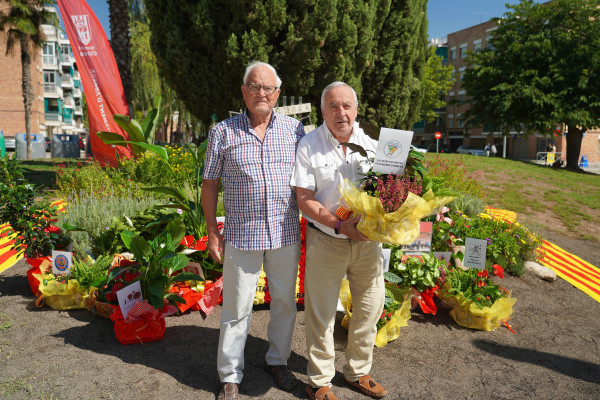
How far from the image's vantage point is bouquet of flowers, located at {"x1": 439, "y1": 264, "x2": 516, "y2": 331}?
355cm

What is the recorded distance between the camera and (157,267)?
3.25 m

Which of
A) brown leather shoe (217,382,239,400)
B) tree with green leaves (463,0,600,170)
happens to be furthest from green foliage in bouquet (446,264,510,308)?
tree with green leaves (463,0,600,170)

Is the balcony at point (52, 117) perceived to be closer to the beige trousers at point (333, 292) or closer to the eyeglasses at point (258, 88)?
the eyeglasses at point (258, 88)

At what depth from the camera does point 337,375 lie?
2.82m

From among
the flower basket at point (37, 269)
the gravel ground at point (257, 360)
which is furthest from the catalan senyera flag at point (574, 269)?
the flower basket at point (37, 269)

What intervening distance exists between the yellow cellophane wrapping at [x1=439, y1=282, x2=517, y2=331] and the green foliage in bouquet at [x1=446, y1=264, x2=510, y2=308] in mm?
47

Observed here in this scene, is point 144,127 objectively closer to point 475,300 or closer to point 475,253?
point 475,253

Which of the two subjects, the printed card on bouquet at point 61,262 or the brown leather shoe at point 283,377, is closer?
the brown leather shoe at point 283,377

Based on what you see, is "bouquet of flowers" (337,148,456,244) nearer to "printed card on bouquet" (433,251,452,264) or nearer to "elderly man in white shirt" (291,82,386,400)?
"elderly man in white shirt" (291,82,386,400)

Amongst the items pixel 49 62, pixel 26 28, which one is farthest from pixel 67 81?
pixel 26 28

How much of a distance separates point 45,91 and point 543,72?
51.7 metres

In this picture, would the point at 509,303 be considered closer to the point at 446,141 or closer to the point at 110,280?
the point at 110,280

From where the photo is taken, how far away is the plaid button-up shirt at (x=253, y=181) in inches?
94.0

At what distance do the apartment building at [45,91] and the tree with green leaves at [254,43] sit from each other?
19.0 m
